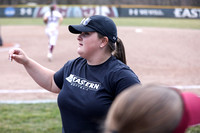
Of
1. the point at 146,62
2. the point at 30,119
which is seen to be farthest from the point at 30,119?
the point at 146,62

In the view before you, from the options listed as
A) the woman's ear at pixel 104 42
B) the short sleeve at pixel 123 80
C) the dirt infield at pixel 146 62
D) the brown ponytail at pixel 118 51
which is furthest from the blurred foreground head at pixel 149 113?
the dirt infield at pixel 146 62

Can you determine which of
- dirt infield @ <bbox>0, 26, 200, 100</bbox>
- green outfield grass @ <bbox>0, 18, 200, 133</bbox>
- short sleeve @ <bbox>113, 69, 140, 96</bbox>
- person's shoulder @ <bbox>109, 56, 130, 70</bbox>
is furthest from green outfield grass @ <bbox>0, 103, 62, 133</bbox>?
short sleeve @ <bbox>113, 69, 140, 96</bbox>

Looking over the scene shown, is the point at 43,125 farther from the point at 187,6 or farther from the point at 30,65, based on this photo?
the point at 187,6

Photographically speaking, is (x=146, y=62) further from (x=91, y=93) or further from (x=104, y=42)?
(x=91, y=93)

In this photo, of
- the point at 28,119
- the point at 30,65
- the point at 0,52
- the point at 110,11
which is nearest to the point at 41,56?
the point at 0,52

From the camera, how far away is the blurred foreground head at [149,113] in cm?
112

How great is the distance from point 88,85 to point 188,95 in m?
1.18

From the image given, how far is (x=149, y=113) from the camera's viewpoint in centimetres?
112

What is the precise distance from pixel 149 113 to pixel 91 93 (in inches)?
53.0

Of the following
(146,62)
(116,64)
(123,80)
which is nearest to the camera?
(123,80)

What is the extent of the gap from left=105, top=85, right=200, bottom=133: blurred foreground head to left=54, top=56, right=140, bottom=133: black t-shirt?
1.14 m

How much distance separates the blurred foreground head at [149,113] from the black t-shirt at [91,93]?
1139 mm

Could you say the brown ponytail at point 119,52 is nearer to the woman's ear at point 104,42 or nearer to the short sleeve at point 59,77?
the woman's ear at point 104,42

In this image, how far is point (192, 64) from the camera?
1077cm
